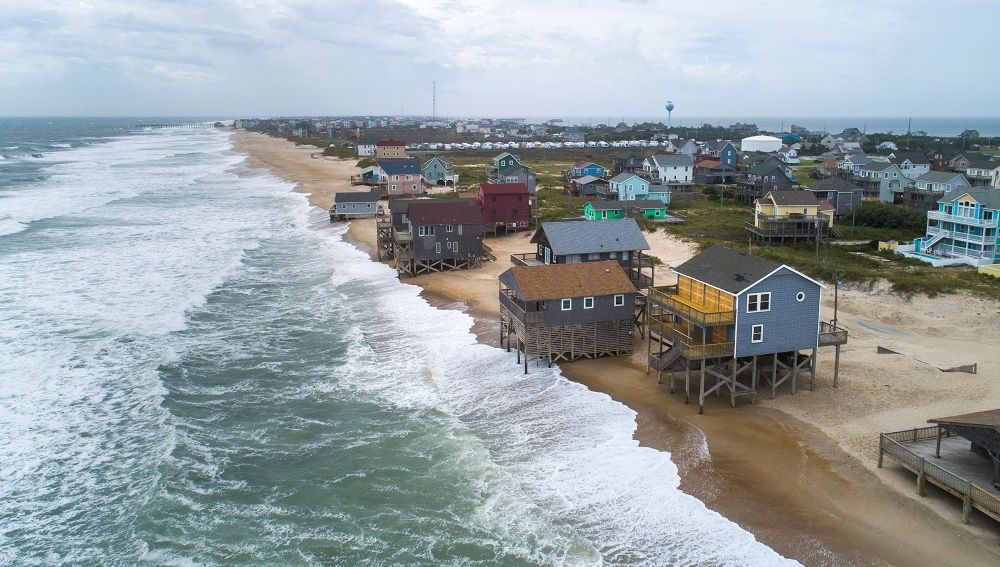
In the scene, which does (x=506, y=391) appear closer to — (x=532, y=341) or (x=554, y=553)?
(x=532, y=341)

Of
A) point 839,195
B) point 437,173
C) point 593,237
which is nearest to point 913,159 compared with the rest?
point 839,195

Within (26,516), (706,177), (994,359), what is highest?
(706,177)

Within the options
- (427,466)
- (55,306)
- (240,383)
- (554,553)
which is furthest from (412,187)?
(554,553)

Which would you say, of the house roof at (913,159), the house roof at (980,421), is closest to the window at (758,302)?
the house roof at (980,421)

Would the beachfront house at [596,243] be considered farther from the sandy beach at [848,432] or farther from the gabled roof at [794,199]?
the gabled roof at [794,199]

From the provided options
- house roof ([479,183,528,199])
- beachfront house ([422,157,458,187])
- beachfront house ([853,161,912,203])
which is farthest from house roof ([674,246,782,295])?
beachfront house ([422,157,458,187])

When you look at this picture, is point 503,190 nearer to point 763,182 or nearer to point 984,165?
point 763,182
